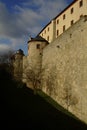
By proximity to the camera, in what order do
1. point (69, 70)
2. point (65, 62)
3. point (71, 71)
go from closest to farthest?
point (71, 71) → point (69, 70) → point (65, 62)

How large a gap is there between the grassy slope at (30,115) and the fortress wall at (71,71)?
1.18 m

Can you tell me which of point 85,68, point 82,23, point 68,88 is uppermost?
point 82,23

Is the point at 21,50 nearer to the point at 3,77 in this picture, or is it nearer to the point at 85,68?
the point at 85,68

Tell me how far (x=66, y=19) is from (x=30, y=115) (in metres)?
18.9

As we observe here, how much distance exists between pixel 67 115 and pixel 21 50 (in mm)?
30771

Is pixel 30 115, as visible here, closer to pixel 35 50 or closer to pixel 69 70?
pixel 69 70

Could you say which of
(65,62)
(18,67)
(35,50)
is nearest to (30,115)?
(65,62)

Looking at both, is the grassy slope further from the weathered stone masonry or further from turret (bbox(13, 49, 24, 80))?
turret (bbox(13, 49, 24, 80))

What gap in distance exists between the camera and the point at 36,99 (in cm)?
2880

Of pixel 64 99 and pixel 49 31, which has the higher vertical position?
pixel 49 31

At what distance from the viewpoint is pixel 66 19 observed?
3791 cm

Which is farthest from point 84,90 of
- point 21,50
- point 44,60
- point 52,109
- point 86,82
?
point 21,50

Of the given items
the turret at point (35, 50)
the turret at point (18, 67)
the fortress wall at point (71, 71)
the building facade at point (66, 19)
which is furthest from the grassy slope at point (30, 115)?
the turret at point (18, 67)

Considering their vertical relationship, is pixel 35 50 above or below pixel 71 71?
above
